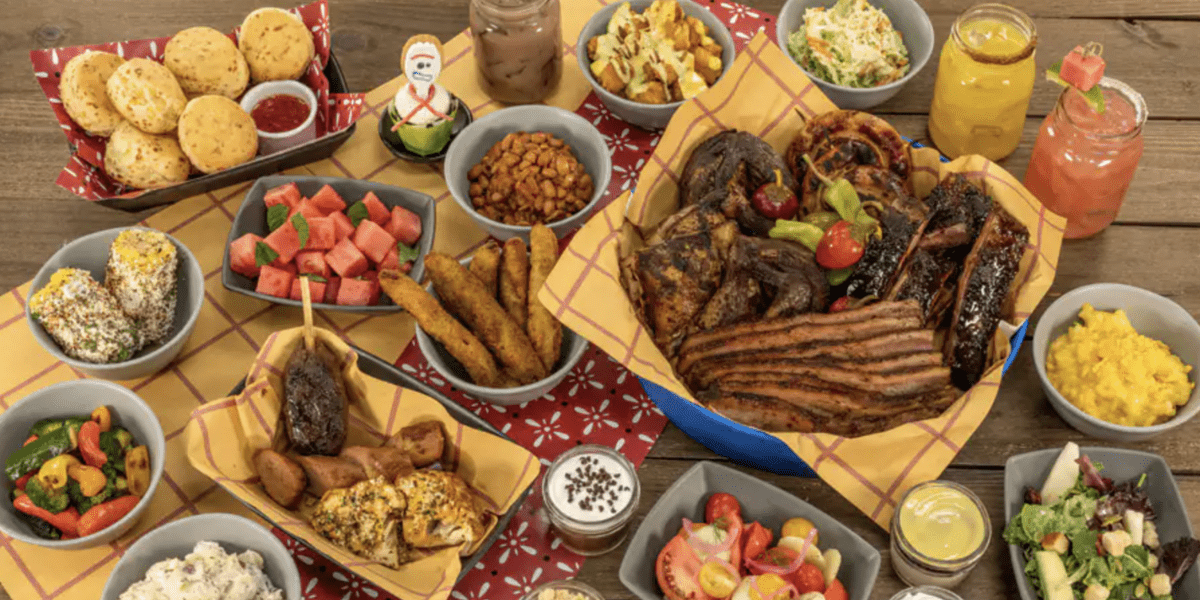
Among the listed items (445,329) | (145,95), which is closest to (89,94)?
(145,95)

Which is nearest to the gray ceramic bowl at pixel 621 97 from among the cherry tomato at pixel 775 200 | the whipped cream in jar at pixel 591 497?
the cherry tomato at pixel 775 200

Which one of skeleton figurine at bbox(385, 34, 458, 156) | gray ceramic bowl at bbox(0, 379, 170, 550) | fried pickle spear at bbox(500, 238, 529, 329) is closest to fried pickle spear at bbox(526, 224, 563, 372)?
fried pickle spear at bbox(500, 238, 529, 329)

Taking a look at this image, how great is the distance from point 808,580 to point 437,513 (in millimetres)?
919

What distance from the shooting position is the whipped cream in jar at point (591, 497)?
9.06ft

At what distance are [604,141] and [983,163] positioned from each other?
1.20 metres

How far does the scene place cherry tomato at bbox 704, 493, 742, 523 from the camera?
2.77 meters

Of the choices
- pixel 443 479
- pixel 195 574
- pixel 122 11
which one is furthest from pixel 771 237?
pixel 122 11

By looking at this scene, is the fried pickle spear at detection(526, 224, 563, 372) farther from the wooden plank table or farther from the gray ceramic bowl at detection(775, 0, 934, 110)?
the gray ceramic bowl at detection(775, 0, 934, 110)

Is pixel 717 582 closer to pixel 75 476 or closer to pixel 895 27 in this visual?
pixel 75 476

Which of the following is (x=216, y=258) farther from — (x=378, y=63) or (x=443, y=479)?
(x=443, y=479)

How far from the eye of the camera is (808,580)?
2639 millimetres

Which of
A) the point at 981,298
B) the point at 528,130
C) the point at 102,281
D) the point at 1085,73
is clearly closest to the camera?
the point at 981,298

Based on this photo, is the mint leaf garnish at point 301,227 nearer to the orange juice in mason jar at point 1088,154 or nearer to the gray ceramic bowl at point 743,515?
the gray ceramic bowl at point 743,515

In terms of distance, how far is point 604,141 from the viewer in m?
3.61
